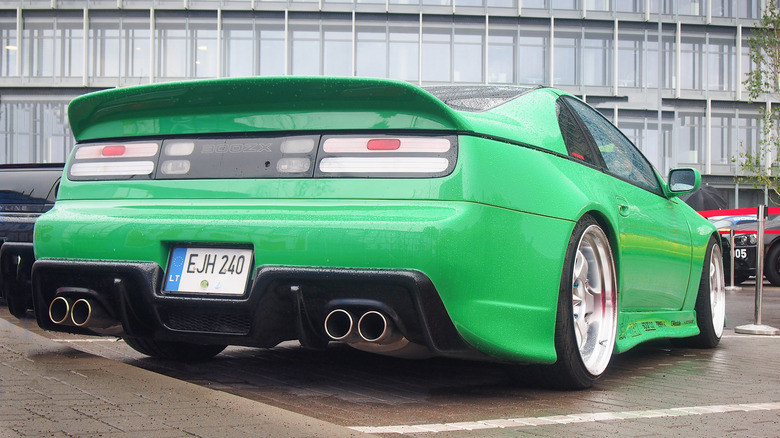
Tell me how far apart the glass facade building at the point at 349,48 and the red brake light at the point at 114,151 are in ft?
101

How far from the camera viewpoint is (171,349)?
15.7 ft

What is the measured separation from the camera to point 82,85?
3462 cm

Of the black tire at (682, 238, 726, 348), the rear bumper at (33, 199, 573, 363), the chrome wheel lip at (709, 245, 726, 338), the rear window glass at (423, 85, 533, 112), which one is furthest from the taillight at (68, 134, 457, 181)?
the chrome wheel lip at (709, 245, 726, 338)

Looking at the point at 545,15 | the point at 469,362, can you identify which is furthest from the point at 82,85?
the point at 469,362

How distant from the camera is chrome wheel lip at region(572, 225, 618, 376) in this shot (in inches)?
164

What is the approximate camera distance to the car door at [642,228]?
180 inches

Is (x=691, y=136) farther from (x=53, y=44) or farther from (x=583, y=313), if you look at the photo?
(x=583, y=313)

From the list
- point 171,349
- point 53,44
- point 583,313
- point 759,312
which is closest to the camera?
point 583,313

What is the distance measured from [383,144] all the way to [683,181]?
2790 millimetres

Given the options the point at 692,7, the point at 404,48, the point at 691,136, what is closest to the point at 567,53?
the point at 692,7

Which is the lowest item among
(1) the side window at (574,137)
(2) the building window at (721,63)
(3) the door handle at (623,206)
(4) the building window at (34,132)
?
(3) the door handle at (623,206)

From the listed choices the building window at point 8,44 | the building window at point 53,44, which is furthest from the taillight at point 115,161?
the building window at point 8,44

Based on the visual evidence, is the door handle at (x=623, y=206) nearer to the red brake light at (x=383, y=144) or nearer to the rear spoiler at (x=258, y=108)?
the rear spoiler at (x=258, y=108)

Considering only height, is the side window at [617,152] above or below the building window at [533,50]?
below
